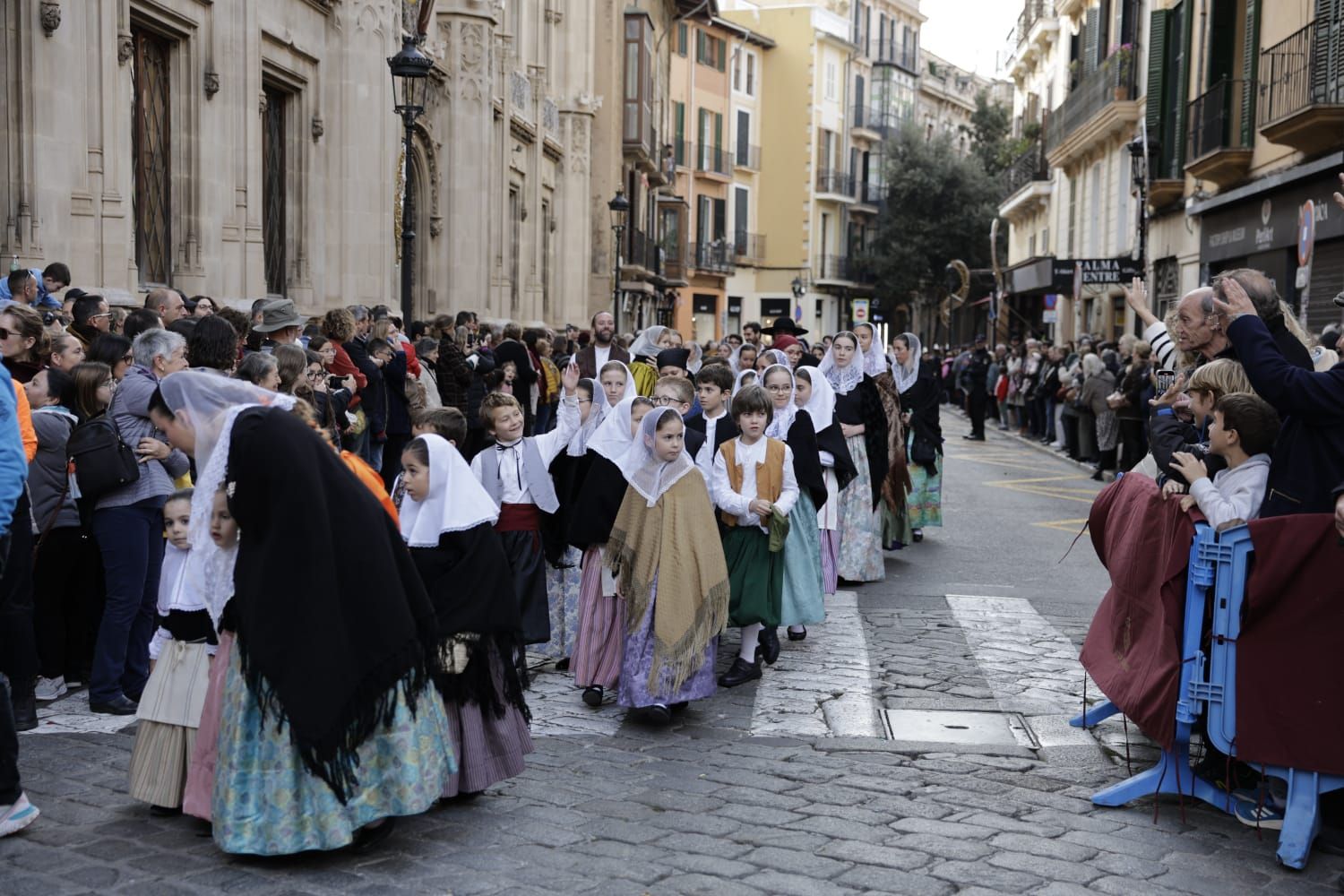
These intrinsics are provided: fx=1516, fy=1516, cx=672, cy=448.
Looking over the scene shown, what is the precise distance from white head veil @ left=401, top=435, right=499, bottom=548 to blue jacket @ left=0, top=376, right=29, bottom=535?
4.81ft

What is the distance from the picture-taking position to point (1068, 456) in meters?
25.9

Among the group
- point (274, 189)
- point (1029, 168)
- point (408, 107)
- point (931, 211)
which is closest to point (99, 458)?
point (408, 107)

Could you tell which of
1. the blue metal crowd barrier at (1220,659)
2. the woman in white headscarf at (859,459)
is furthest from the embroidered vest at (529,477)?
the woman in white headscarf at (859,459)

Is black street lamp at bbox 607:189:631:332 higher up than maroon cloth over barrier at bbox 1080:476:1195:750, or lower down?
higher up

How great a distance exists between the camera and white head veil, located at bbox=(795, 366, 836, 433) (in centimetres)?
1015

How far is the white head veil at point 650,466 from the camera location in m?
7.67

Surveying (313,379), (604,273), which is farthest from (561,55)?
(313,379)

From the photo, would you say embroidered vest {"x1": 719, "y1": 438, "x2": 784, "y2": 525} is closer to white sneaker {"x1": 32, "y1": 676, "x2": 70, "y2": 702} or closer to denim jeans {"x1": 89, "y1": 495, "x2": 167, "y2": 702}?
denim jeans {"x1": 89, "y1": 495, "x2": 167, "y2": 702}

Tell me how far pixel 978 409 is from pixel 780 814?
25.4 m

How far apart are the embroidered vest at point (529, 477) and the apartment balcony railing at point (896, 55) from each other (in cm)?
7636

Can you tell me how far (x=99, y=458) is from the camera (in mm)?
7328

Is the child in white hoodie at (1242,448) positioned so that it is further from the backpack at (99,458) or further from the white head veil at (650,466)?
the backpack at (99,458)

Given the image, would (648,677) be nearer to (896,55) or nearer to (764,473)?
(764,473)

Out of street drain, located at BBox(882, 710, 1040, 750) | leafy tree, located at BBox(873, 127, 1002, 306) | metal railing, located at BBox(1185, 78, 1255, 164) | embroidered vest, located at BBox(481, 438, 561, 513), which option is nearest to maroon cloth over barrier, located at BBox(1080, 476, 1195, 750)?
street drain, located at BBox(882, 710, 1040, 750)
